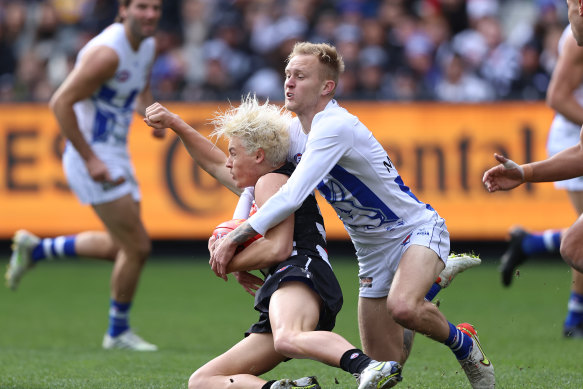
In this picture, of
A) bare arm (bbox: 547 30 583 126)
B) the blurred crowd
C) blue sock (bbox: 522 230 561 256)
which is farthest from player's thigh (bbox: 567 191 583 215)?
the blurred crowd

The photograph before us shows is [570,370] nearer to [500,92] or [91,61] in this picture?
[91,61]

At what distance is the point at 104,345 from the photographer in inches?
288

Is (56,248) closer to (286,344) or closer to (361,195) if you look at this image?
(361,195)

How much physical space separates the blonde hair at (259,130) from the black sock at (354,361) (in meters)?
1.16

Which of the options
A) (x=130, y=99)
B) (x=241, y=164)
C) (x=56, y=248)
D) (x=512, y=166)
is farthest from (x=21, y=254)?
(x=512, y=166)

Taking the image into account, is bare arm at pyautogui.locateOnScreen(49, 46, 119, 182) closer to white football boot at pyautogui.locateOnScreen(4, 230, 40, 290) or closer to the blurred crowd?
white football boot at pyautogui.locateOnScreen(4, 230, 40, 290)

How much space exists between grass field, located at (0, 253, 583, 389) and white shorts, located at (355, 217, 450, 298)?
58 centimetres

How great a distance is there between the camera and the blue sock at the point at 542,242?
26.5 ft

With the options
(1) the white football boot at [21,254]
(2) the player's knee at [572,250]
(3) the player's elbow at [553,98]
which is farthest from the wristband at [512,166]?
(1) the white football boot at [21,254]

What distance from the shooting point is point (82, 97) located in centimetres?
721

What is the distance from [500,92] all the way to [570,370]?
715cm

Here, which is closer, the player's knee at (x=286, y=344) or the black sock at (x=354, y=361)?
the black sock at (x=354, y=361)

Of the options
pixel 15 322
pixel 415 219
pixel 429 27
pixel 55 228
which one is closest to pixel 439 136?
pixel 429 27

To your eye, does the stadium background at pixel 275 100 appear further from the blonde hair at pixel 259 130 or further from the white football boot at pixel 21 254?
the blonde hair at pixel 259 130
